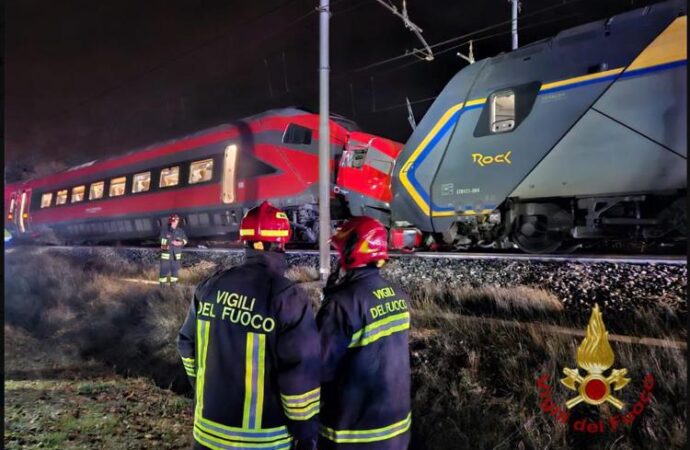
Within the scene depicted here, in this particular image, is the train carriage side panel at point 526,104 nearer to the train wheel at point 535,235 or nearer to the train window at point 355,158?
the train wheel at point 535,235

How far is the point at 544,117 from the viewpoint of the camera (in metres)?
5.96

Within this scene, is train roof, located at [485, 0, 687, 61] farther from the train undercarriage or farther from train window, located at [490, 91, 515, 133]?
the train undercarriage

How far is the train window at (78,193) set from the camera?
1603cm

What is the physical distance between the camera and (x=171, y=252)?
29.1 feet

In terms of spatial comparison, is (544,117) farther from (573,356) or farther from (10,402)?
(10,402)

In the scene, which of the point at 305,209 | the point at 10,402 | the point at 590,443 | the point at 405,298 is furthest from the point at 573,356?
the point at 305,209

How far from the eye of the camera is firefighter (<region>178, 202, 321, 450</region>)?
7.19ft

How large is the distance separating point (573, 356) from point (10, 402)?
6.25 m

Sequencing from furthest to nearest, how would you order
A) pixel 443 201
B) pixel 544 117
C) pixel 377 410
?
pixel 443 201, pixel 544 117, pixel 377 410

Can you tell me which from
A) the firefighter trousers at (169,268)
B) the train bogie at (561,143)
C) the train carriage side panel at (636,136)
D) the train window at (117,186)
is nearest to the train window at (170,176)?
the train window at (117,186)

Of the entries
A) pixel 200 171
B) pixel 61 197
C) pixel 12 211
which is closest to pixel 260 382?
pixel 200 171

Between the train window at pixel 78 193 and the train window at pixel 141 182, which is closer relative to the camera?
the train window at pixel 141 182

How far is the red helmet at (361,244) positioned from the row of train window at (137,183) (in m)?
9.83

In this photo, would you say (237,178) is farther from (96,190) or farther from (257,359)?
(257,359)
